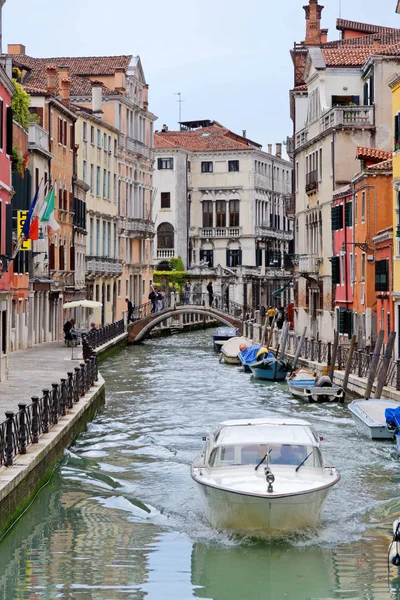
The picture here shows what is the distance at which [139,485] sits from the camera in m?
20.5

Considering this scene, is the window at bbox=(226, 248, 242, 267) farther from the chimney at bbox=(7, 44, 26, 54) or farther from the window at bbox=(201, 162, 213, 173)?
the chimney at bbox=(7, 44, 26, 54)

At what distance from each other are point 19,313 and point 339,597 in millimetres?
29412

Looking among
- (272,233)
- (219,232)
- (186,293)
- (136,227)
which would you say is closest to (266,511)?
(136,227)

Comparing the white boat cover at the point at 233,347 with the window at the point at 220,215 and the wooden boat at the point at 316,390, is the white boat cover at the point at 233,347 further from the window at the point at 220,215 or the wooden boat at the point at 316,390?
the window at the point at 220,215

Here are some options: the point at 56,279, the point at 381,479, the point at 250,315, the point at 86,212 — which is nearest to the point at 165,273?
the point at 250,315

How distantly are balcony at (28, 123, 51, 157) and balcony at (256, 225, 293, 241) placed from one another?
157 ft

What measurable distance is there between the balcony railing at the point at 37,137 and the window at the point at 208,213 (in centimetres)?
4588

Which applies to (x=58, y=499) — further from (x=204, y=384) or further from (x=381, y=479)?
(x=204, y=384)

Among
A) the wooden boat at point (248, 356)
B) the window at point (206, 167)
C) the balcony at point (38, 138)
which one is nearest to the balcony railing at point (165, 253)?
the window at point (206, 167)

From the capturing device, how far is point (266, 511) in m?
15.4

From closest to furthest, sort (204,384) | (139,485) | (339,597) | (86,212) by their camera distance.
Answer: (339,597)
(139,485)
(204,384)
(86,212)

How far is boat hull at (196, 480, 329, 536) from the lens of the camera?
1541cm

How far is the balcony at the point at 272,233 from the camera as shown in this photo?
9369 cm

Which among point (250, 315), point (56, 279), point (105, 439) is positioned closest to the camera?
point (105, 439)
